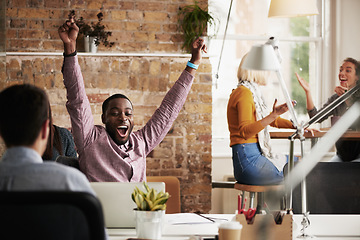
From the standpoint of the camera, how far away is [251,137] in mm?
3803

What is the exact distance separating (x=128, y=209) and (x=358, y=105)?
294 centimetres

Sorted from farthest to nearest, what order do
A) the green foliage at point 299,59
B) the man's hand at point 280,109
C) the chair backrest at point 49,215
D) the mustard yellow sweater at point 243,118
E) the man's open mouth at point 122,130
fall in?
the green foliage at point 299,59 → the mustard yellow sweater at point 243,118 → the man's hand at point 280,109 → the man's open mouth at point 122,130 → the chair backrest at point 49,215

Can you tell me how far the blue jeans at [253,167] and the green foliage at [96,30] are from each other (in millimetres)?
1282

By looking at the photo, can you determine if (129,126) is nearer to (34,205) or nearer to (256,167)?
(256,167)

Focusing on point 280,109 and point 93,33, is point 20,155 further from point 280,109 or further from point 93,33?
point 93,33

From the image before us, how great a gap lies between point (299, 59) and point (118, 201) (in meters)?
→ 3.93

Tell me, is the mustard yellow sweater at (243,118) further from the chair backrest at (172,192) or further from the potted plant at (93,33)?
the potted plant at (93,33)

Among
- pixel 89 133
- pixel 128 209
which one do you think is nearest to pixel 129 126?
pixel 89 133

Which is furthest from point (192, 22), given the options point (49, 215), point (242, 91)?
point (49, 215)

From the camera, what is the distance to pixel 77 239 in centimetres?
107

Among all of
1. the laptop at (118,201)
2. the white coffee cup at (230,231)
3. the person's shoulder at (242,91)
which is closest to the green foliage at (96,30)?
the person's shoulder at (242,91)

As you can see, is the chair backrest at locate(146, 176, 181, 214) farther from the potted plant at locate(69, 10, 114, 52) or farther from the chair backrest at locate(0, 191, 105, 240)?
the chair backrest at locate(0, 191, 105, 240)

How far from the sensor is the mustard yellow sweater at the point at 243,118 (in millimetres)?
3605

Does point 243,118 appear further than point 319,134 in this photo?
No
